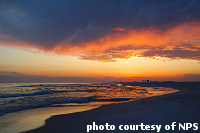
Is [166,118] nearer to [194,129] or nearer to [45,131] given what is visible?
[194,129]

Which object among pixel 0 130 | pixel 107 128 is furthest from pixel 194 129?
pixel 0 130

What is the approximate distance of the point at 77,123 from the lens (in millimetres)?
8688

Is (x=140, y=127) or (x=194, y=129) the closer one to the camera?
(x=194, y=129)

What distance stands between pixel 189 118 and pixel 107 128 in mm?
4318

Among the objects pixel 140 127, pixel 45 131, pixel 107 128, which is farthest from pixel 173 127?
pixel 45 131

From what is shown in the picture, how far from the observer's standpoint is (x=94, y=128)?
7.62 m

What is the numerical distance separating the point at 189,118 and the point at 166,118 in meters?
1.11

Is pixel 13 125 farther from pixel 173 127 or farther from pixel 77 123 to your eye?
pixel 173 127

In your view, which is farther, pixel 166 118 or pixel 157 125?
pixel 166 118

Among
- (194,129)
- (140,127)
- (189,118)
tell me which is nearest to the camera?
(194,129)

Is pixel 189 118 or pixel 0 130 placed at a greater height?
pixel 189 118

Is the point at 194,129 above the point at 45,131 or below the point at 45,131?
above

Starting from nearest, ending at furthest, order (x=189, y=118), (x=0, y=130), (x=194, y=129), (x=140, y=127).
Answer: (x=194, y=129)
(x=140, y=127)
(x=0, y=130)
(x=189, y=118)

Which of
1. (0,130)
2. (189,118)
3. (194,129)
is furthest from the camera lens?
(189,118)
